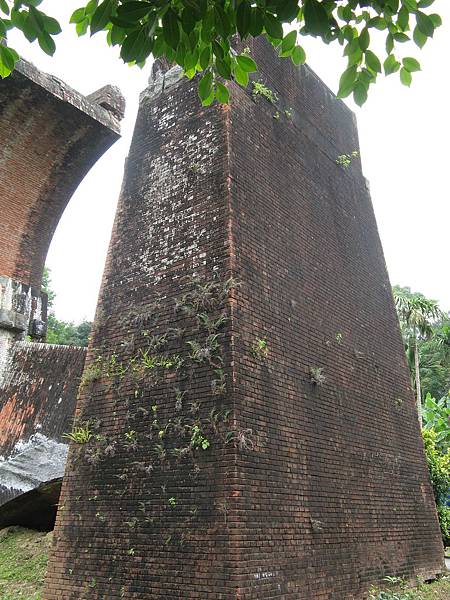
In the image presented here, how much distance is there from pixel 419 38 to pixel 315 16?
2.89 ft

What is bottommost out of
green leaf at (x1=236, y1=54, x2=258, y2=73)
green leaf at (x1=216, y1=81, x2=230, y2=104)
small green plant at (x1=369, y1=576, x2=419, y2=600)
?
small green plant at (x1=369, y1=576, x2=419, y2=600)

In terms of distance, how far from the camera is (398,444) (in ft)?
31.4

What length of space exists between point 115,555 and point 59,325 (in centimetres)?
3684

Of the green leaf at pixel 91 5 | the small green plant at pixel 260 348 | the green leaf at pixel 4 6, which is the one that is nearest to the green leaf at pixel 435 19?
the green leaf at pixel 91 5

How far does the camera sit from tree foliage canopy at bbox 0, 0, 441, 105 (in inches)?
124

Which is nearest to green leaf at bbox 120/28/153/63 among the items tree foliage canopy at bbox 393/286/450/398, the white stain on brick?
the white stain on brick

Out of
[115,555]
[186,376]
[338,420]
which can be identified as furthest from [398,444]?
[115,555]

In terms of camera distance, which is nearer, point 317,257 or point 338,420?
point 338,420

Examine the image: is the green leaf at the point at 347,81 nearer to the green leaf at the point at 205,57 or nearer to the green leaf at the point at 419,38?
the green leaf at the point at 419,38

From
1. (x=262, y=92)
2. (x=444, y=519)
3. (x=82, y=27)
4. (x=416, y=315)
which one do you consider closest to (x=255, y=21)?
(x=82, y=27)

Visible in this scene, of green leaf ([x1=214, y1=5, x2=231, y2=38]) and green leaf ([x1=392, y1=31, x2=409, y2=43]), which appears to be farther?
green leaf ([x1=392, y1=31, x2=409, y2=43])

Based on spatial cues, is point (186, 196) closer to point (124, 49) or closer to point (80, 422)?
point (80, 422)

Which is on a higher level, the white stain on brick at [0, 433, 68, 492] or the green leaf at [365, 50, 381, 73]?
the green leaf at [365, 50, 381, 73]

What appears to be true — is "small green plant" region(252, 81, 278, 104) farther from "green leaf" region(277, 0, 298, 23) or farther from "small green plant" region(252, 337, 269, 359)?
"green leaf" region(277, 0, 298, 23)
